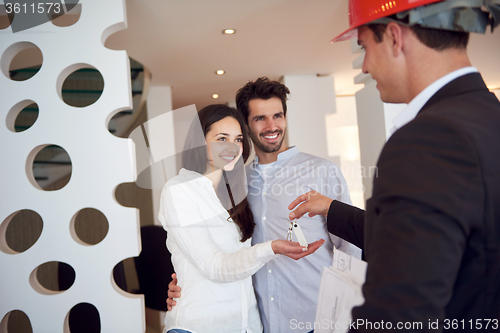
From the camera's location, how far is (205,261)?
117cm

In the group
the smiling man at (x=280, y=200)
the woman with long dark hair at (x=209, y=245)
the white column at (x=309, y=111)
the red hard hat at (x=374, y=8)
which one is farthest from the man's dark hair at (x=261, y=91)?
the white column at (x=309, y=111)

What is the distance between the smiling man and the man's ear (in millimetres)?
1100

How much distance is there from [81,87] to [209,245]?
3406 mm

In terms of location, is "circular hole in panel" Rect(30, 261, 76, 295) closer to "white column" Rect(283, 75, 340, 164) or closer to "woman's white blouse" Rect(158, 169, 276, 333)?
"woman's white blouse" Rect(158, 169, 276, 333)

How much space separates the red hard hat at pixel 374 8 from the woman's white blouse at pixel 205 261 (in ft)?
2.37

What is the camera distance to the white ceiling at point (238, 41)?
248 centimetres

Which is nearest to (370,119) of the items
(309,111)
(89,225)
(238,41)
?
(238,41)

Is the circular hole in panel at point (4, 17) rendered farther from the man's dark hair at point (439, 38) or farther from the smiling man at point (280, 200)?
the man's dark hair at point (439, 38)

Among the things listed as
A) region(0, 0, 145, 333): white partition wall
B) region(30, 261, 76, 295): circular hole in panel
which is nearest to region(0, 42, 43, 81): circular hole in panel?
region(0, 0, 145, 333): white partition wall

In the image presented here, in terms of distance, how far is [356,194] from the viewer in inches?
223

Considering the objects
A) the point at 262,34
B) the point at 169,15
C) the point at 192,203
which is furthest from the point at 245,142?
the point at 262,34

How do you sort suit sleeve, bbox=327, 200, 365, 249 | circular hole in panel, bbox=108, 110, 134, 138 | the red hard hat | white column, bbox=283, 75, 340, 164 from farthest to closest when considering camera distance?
white column, bbox=283, 75, 340, 164 < circular hole in panel, bbox=108, 110, 134, 138 < suit sleeve, bbox=327, 200, 365, 249 < the red hard hat

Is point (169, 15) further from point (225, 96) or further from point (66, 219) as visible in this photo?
point (225, 96)

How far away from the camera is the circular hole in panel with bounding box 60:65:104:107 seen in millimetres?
3795
